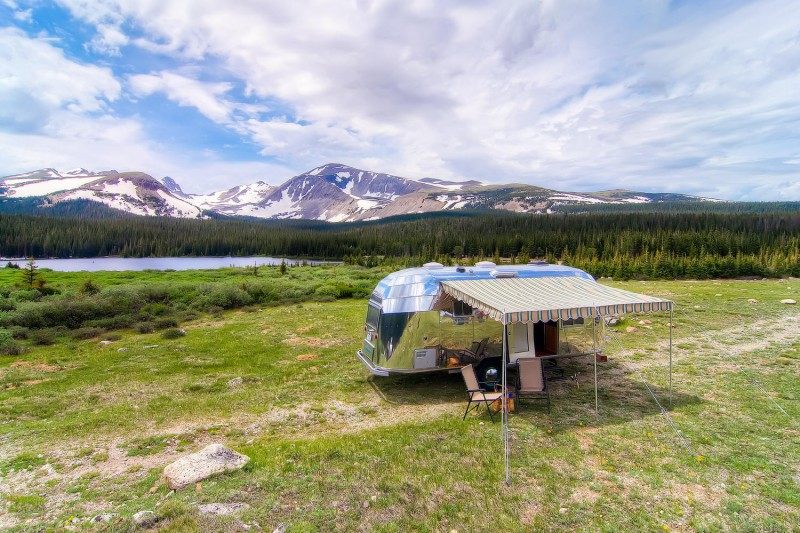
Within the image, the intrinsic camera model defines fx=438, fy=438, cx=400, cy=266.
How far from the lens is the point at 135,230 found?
138 metres

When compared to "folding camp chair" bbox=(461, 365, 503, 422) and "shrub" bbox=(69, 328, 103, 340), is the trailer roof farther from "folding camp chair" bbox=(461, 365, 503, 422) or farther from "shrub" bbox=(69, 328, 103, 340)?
"shrub" bbox=(69, 328, 103, 340)

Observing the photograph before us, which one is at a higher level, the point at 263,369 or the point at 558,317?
the point at 558,317

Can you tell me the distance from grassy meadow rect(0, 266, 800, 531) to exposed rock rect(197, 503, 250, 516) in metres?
0.14

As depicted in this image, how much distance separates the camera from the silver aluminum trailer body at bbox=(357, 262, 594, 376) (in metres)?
13.0

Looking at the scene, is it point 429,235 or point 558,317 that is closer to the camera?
point 558,317

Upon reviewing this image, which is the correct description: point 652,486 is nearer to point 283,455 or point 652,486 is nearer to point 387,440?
point 387,440

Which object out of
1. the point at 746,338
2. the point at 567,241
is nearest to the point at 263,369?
the point at 746,338

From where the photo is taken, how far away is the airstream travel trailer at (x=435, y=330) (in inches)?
510

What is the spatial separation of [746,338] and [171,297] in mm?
36271

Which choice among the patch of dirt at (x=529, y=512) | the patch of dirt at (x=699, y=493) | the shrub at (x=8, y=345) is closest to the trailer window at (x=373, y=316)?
the patch of dirt at (x=529, y=512)

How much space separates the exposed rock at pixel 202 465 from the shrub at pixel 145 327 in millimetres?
19209

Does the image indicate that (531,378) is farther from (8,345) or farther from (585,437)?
(8,345)

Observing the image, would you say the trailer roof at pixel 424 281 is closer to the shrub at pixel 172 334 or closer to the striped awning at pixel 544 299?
the striped awning at pixel 544 299

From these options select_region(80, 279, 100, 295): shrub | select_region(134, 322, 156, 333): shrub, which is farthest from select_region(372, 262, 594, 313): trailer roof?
select_region(80, 279, 100, 295): shrub
